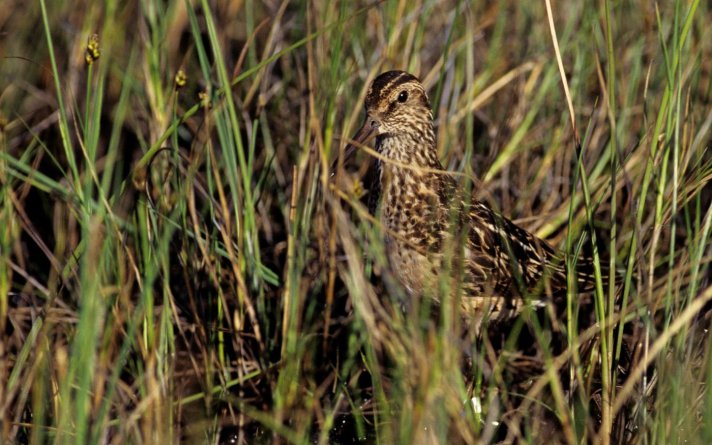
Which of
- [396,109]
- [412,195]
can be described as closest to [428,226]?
[412,195]

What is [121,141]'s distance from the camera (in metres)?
5.98

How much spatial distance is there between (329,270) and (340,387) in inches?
23.5

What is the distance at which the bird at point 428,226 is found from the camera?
452 cm

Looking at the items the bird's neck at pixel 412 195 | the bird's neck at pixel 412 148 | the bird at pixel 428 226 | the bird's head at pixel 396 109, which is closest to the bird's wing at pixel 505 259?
the bird at pixel 428 226

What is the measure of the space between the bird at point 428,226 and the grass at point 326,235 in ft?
0.48

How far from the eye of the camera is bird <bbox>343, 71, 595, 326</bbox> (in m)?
4.52

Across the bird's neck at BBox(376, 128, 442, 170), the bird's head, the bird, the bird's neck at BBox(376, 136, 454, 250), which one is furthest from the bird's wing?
the bird's head

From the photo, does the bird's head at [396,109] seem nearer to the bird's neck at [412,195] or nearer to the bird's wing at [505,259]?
the bird's neck at [412,195]

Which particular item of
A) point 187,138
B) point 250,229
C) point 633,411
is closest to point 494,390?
point 633,411

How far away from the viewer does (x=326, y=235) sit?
466 centimetres

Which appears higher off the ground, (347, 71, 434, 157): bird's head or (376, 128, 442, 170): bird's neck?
(347, 71, 434, 157): bird's head

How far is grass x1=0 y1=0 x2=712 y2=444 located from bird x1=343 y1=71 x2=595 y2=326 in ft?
0.48

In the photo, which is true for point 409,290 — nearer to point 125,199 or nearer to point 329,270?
point 329,270

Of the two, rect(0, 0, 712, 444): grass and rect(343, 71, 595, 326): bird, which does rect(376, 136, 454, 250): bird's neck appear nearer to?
rect(343, 71, 595, 326): bird
